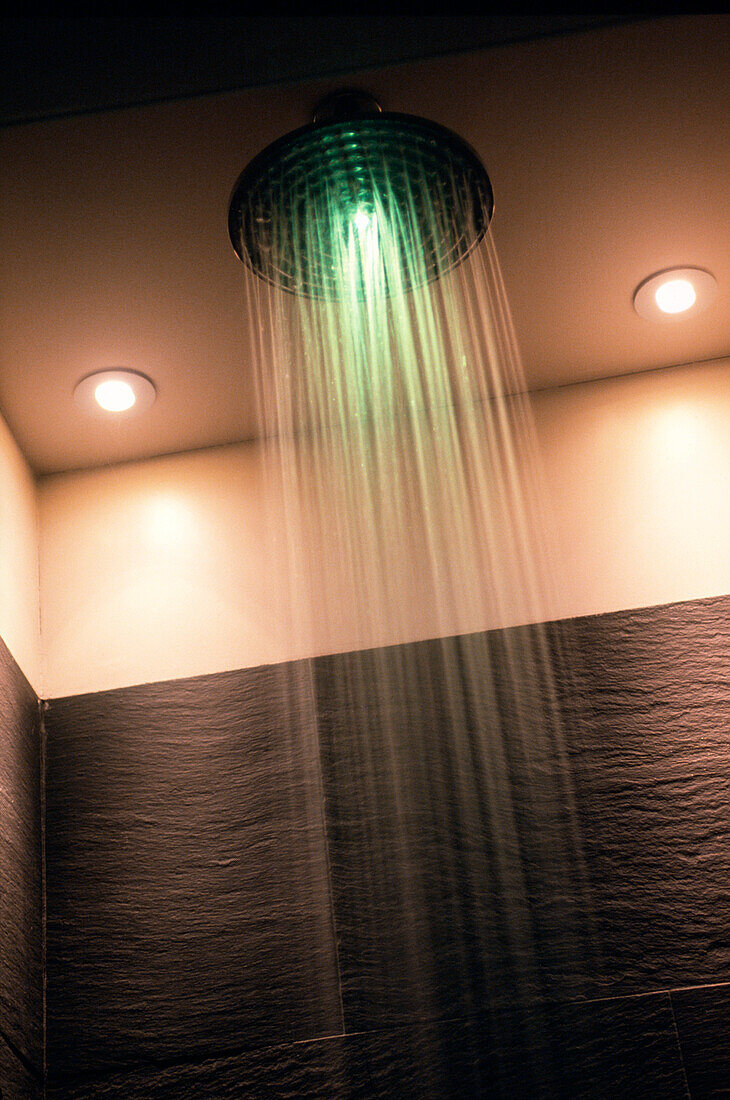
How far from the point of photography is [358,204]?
2145 mm

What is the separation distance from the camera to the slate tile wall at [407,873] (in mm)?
1896

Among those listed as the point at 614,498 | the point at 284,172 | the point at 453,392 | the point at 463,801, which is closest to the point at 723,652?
the point at 614,498

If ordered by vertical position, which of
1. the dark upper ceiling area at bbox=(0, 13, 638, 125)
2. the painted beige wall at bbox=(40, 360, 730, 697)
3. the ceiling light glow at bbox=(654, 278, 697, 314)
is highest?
the dark upper ceiling area at bbox=(0, 13, 638, 125)

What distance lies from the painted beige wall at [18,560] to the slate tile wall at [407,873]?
14 cm

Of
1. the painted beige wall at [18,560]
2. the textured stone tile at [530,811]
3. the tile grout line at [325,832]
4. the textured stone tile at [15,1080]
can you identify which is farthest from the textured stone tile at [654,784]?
the painted beige wall at [18,560]

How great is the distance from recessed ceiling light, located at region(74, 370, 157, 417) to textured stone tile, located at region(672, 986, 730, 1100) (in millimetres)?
1407

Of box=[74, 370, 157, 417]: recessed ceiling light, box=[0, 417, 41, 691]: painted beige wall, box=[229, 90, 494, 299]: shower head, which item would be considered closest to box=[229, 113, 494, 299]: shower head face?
box=[229, 90, 494, 299]: shower head

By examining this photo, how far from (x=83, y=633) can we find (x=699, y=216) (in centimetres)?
135

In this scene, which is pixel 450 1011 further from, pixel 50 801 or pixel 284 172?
pixel 284 172

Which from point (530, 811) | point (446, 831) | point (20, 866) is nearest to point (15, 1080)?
point (20, 866)

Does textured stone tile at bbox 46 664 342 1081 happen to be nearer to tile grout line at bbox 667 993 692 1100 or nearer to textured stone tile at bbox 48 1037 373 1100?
textured stone tile at bbox 48 1037 373 1100

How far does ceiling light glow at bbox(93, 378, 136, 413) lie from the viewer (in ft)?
7.80

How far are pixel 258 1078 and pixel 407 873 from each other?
0.38 meters

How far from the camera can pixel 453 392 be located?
2.51 meters
